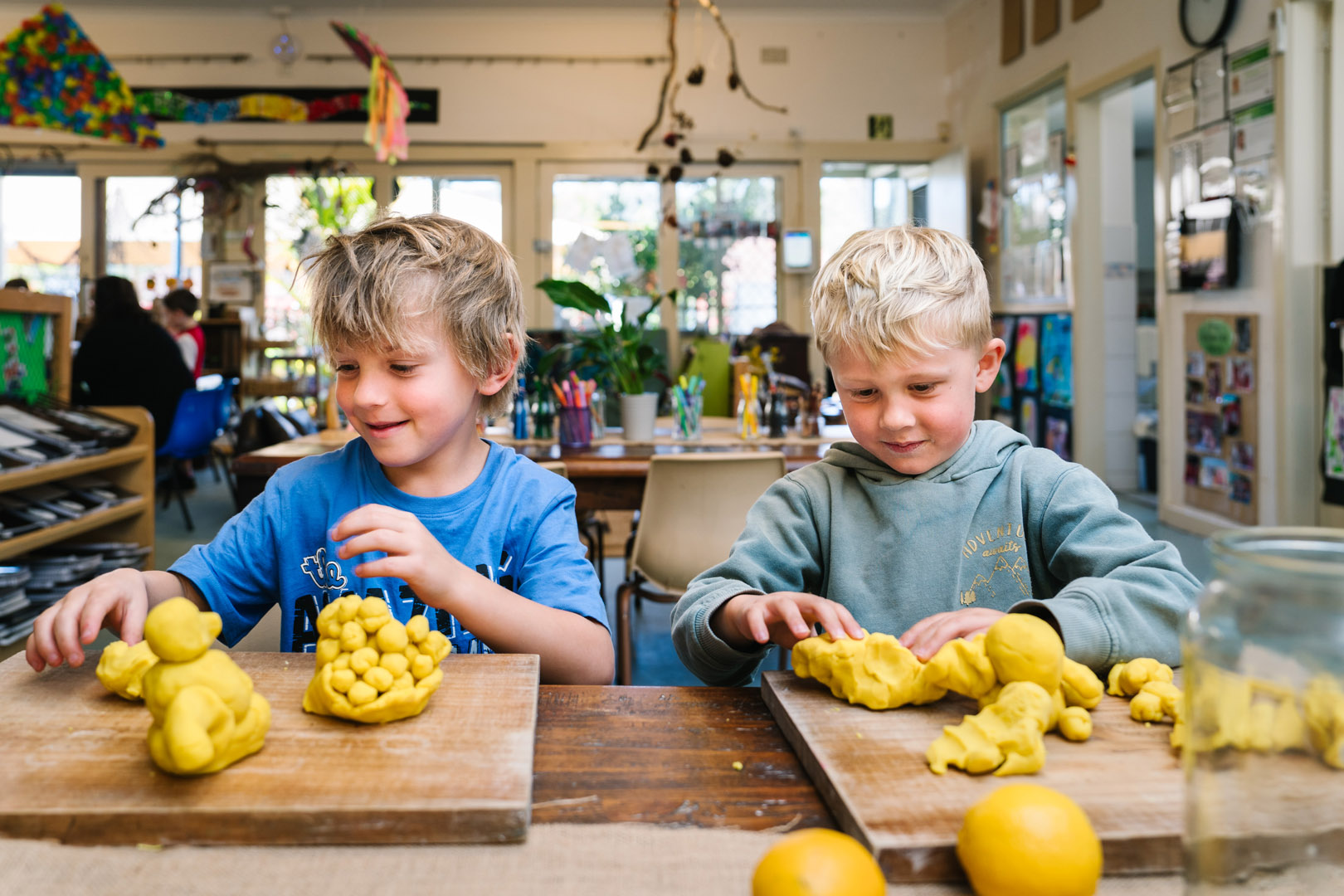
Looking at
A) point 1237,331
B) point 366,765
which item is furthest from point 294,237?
point 366,765

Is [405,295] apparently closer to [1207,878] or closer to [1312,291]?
[1207,878]

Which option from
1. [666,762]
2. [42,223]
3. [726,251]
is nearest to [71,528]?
[666,762]

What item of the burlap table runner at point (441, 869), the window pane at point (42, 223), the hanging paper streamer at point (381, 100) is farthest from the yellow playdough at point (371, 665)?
the window pane at point (42, 223)

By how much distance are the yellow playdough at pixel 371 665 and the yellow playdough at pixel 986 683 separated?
0.28 m

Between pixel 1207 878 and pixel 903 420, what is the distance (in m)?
0.61

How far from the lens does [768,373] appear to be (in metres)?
3.36

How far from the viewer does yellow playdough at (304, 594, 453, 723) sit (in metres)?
0.65

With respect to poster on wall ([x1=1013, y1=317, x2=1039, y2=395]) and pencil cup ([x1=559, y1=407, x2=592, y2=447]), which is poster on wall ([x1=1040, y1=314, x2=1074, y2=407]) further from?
pencil cup ([x1=559, y1=407, x2=592, y2=447])

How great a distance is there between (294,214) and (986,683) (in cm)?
786

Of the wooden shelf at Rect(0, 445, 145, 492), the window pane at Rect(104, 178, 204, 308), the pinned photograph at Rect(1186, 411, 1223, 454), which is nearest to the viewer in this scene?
the wooden shelf at Rect(0, 445, 145, 492)

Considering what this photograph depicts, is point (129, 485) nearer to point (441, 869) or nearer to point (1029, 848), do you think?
point (441, 869)

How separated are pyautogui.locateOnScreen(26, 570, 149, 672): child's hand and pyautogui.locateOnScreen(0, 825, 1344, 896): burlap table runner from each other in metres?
0.25

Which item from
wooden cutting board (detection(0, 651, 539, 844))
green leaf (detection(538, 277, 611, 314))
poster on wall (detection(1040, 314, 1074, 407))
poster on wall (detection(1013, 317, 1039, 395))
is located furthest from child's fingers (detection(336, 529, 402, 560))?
poster on wall (detection(1013, 317, 1039, 395))

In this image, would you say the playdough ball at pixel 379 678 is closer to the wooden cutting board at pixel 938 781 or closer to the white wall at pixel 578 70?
the wooden cutting board at pixel 938 781
